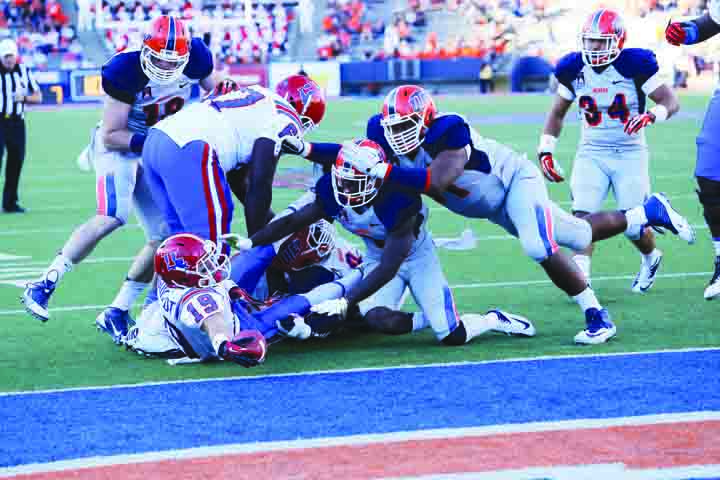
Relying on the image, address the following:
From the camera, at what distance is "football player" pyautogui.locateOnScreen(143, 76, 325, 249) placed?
589cm

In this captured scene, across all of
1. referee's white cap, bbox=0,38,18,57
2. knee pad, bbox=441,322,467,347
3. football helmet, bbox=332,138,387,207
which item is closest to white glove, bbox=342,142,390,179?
football helmet, bbox=332,138,387,207

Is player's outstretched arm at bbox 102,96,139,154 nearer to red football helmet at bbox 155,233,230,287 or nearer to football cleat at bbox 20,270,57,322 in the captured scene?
football cleat at bbox 20,270,57,322

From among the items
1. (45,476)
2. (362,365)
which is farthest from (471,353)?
(45,476)

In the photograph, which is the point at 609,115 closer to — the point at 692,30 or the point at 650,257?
the point at 650,257

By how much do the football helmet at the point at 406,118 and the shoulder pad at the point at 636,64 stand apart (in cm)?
220

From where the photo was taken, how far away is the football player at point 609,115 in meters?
7.53

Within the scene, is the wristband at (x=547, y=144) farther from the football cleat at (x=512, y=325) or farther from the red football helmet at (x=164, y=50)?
the red football helmet at (x=164, y=50)

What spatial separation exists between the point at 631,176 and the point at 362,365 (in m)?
2.89

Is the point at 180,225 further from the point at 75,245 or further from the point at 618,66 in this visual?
the point at 618,66

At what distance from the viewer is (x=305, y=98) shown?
638 centimetres

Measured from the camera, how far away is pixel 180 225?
6.13m

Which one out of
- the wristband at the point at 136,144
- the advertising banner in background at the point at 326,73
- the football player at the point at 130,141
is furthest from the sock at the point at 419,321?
the advertising banner in background at the point at 326,73

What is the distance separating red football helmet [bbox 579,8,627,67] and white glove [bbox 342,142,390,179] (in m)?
2.48

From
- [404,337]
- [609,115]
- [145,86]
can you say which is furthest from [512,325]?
[145,86]
